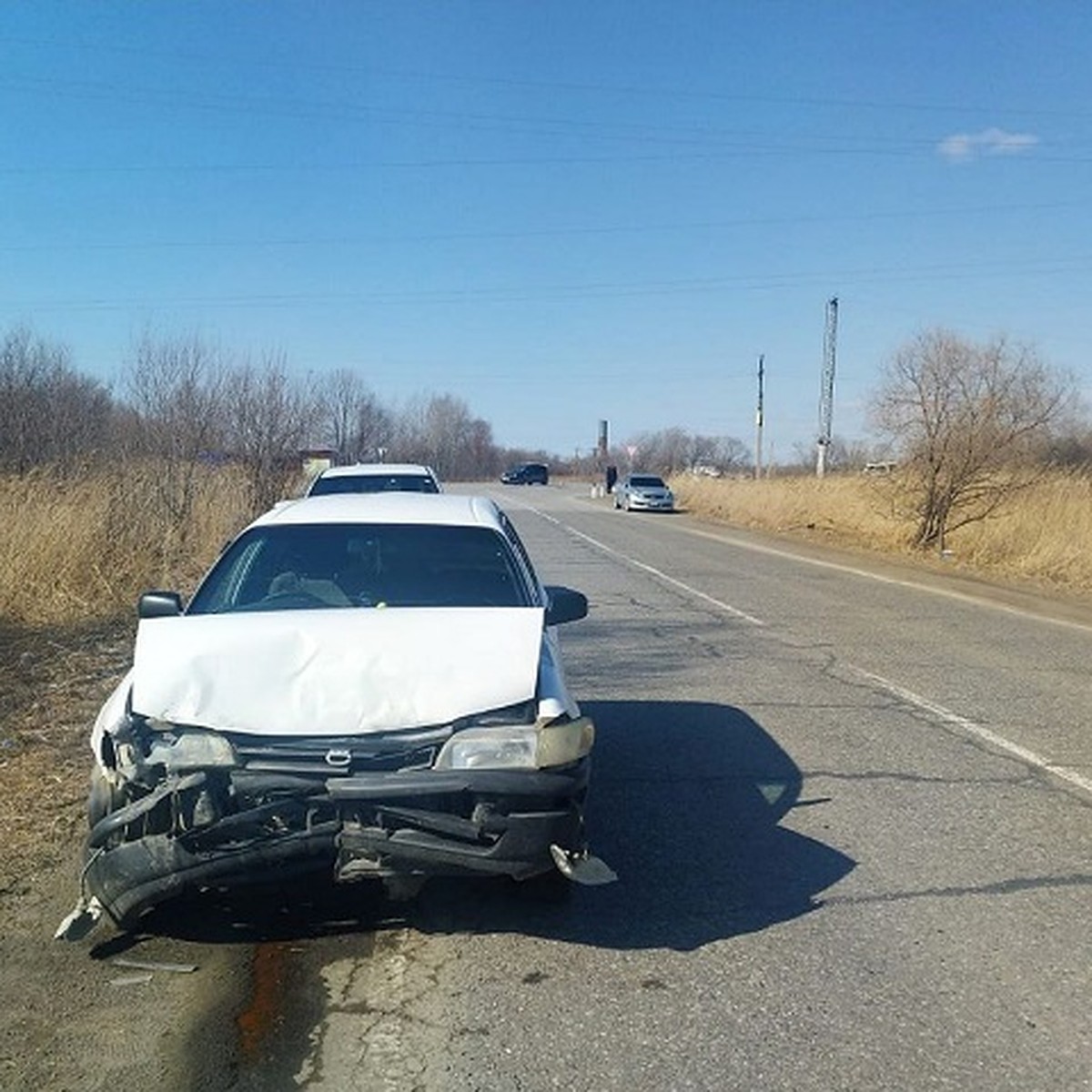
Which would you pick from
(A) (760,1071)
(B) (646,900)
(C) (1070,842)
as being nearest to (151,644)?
(B) (646,900)

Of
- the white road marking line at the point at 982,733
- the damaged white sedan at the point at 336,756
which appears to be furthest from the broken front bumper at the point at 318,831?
the white road marking line at the point at 982,733

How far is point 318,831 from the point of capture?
3.87m

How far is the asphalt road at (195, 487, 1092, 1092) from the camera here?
136 inches

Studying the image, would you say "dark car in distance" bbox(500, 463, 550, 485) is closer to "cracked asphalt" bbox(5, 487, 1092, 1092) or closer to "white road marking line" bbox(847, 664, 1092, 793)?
"white road marking line" bbox(847, 664, 1092, 793)

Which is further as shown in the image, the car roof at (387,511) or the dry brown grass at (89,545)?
the dry brown grass at (89,545)

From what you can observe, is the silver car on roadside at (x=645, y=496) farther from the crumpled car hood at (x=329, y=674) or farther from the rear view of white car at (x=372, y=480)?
the crumpled car hood at (x=329, y=674)

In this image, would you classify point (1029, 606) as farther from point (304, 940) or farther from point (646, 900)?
point (304, 940)

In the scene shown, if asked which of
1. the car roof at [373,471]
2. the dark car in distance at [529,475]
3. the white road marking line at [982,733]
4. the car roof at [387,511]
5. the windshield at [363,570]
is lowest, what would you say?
the dark car in distance at [529,475]

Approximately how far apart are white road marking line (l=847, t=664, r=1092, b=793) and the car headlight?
3696 millimetres

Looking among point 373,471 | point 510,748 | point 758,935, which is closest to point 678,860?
point 758,935

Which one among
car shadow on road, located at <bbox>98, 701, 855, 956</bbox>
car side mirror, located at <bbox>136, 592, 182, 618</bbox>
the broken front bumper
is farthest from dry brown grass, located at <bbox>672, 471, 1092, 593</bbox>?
the broken front bumper

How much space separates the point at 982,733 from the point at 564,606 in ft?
11.3

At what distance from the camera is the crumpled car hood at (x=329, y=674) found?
415cm

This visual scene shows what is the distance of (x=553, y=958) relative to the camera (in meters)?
4.17
